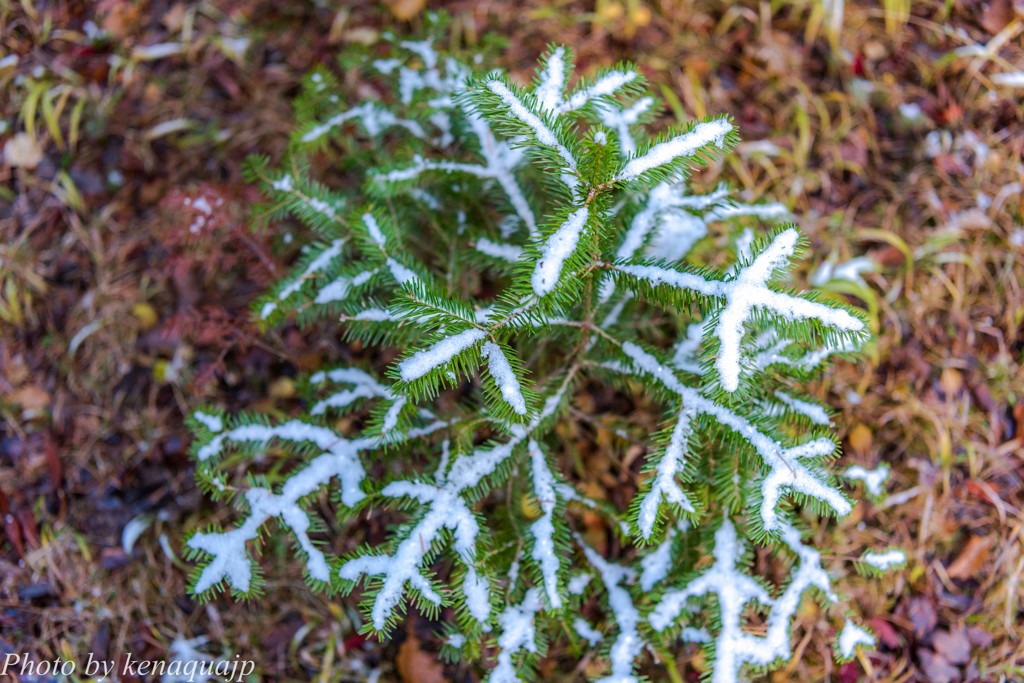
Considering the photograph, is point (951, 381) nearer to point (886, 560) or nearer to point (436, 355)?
point (886, 560)

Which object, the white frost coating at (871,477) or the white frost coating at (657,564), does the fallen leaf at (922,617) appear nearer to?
the white frost coating at (871,477)

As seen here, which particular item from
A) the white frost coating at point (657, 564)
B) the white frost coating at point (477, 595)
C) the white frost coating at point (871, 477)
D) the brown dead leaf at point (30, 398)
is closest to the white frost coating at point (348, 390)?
the white frost coating at point (477, 595)

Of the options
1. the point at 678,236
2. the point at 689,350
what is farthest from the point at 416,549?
the point at 678,236

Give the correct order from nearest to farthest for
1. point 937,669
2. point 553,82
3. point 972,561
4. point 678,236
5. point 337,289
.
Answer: point 553,82, point 337,289, point 678,236, point 937,669, point 972,561

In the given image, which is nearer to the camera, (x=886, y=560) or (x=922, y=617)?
(x=886, y=560)

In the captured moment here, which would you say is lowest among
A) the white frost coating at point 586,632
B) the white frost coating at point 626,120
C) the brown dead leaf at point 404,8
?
the white frost coating at point 586,632

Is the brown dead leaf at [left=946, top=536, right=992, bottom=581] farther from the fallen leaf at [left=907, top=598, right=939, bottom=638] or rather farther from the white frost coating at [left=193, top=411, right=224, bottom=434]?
the white frost coating at [left=193, top=411, right=224, bottom=434]
